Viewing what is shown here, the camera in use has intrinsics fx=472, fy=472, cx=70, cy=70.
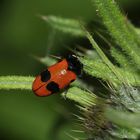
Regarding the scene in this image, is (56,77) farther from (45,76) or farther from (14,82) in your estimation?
(14,82)

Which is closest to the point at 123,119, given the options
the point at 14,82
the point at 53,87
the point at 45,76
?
the point at 14,82

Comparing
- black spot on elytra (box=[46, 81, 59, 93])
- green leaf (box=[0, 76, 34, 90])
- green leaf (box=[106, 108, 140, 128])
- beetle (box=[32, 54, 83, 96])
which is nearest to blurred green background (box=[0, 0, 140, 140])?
beetle (box=[32, 54, 83, 96])

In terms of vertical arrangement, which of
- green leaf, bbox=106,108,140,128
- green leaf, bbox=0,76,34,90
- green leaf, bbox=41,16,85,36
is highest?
green leaf, bbox=106,108,140,128

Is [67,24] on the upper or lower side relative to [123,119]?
lower

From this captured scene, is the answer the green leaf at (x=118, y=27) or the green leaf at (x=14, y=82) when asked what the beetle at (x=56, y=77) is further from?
the green leaf at (x=118, y=27)

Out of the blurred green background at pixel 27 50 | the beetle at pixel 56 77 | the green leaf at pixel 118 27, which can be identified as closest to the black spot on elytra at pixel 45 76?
the beetle at pixel 56 77

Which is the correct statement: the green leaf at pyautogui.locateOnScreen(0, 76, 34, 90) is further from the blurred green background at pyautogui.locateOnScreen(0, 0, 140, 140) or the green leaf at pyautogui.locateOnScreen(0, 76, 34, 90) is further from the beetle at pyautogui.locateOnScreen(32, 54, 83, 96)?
the blurred green background at pyautogui.locateOnScreen(0, 0, 140, 140)

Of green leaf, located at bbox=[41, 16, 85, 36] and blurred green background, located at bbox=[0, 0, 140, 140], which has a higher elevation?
green leaf, located at bbox=[41, 16, 85, 36]

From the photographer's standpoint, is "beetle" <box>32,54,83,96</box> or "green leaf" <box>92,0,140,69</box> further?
"beetle" <box>32,54,83,96</box>
